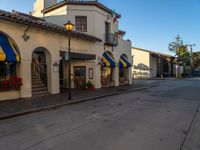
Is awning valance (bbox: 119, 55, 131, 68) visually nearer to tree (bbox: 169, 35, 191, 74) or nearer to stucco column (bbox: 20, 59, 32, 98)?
stucco column (bbox: 20, 59, 32, 98)

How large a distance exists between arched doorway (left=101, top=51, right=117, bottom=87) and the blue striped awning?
8902 millimetres

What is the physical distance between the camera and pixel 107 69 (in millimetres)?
19906

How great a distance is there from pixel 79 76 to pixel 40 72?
364 centimetres

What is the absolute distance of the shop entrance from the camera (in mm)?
17188

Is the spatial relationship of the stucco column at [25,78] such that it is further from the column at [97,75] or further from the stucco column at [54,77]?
the column at [97,75]

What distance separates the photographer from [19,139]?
503 centimetres

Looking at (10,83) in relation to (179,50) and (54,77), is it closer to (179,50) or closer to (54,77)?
(54,77)

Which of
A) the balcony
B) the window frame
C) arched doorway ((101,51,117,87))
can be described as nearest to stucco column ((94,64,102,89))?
arched doorway ((101,51,117,87))

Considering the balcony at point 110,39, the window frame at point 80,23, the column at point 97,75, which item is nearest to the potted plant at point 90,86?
the column at point 97,75

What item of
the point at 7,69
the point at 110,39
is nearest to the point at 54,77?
the point at 7,69

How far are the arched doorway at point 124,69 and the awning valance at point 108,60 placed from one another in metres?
2.11

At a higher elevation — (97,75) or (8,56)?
(8,56)

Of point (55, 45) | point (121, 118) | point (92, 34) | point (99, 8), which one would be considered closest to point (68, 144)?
point (121, 118)

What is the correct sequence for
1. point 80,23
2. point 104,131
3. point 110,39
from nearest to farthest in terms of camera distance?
point 104,131 → point 80,23 → point 110,39
